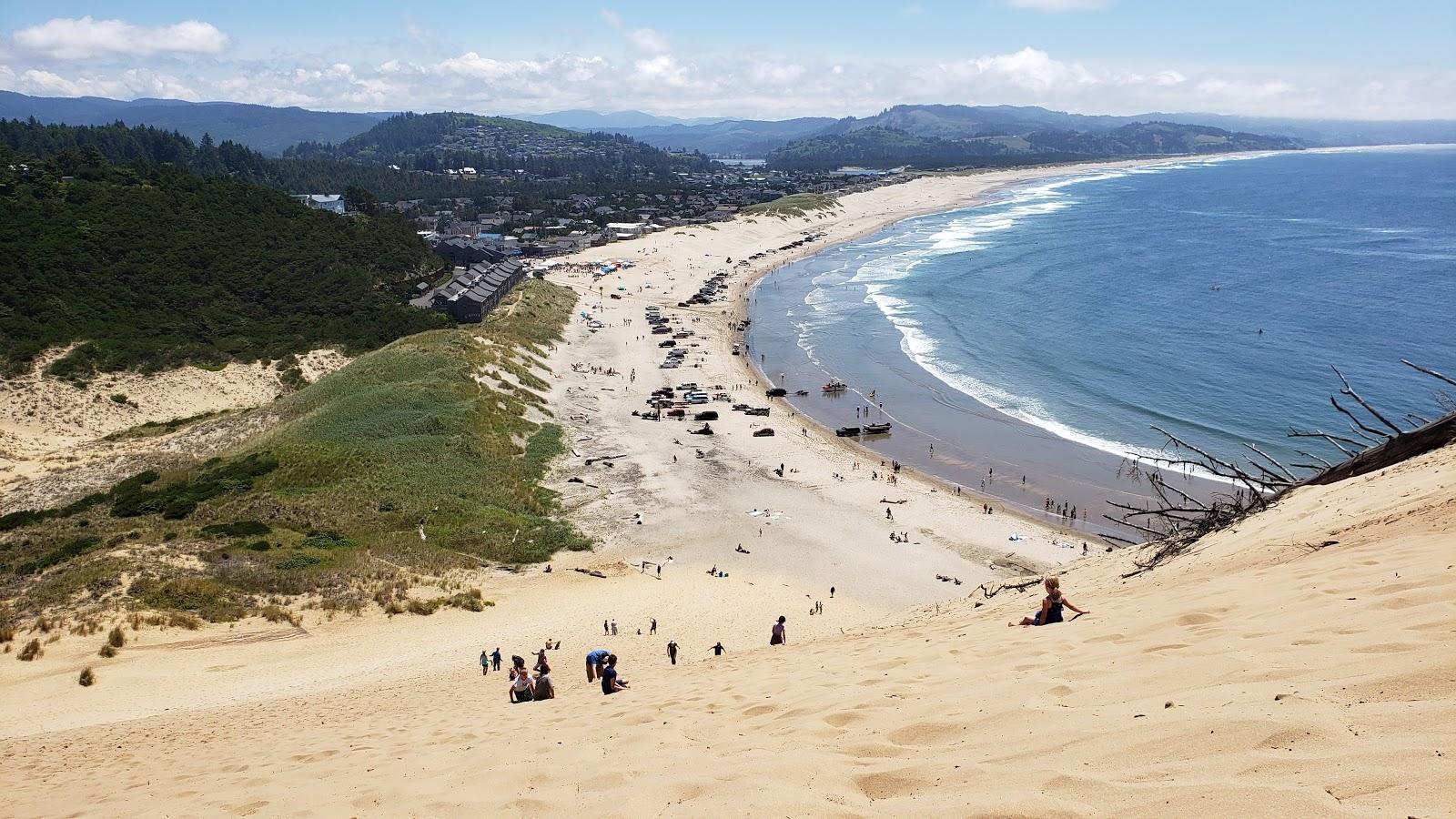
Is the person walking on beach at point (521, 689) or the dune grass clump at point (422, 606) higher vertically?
the person walking on beach at point (521, 689)

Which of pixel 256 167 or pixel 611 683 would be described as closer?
pixel 611 683

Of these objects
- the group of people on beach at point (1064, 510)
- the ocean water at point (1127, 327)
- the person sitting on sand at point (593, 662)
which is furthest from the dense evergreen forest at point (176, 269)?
the person sitting on sand at point (593, 662)

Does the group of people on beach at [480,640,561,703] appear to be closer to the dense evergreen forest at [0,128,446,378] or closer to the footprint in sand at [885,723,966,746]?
the footprint in sand at [885,723,966,746]

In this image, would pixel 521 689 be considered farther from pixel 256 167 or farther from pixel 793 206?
pixel 256 167

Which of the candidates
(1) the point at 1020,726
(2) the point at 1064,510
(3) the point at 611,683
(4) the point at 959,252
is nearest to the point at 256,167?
(4) the point at 959,252

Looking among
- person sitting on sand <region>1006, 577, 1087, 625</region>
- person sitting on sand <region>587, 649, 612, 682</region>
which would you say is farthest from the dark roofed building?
person sitting on sand <region>1006, 577, 1087, 625</region>

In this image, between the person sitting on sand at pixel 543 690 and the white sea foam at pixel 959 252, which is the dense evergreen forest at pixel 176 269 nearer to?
the white sea foam at pixel 959 252
